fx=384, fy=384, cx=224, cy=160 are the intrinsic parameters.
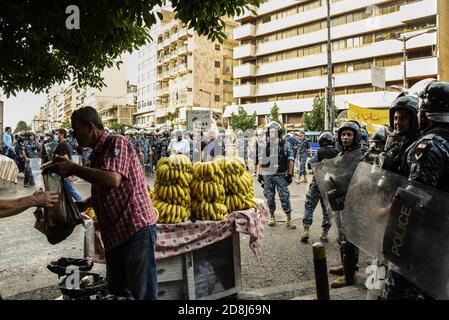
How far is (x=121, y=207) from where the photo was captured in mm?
2740

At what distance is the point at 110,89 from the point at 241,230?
5.16 metres

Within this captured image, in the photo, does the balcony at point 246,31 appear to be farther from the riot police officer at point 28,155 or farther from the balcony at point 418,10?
the riot police officer at point 28,155

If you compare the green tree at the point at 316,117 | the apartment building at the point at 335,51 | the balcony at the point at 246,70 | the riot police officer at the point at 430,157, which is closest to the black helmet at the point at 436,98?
the riot police officer at the point at 430,157

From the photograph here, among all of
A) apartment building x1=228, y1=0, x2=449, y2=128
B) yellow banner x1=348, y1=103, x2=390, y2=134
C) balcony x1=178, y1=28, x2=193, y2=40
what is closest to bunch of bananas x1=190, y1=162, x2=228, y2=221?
yellow banner x1=348, y1=103, x2=390, y2=134

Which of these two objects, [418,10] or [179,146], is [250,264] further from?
[418,10]

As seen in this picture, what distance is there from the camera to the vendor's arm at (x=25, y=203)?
2.45 metres

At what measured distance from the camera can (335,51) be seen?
1816 inches

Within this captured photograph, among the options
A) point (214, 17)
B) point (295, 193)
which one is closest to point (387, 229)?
point (214, 17)

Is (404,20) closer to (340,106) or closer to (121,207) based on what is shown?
(340,106)

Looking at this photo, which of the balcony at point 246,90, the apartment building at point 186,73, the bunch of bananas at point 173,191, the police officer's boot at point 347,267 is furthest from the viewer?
the apartment building at point 186,73

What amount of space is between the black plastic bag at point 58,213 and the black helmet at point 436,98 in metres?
2.56

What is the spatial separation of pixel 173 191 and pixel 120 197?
1.24 meters

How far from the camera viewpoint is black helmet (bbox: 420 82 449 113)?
245 cm

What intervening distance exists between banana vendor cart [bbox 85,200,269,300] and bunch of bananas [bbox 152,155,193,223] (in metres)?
0.12
